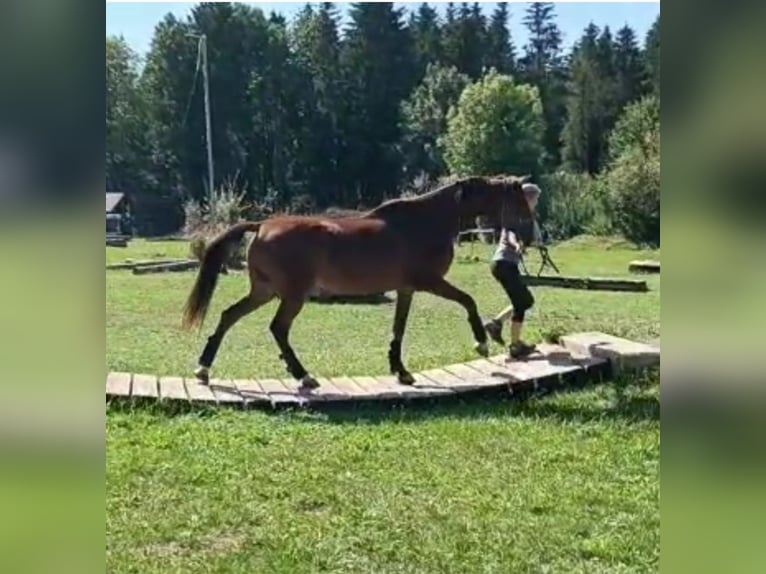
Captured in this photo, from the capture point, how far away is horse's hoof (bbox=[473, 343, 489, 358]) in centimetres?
326

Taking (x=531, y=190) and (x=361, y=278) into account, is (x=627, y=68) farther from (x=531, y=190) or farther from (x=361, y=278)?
(x=361, y=278)

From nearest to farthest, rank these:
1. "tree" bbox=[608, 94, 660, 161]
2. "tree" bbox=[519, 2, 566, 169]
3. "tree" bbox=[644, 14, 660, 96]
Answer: "tree" bbox=[644, 14, 660, 96]
"tree" bbox=[608, 94, 660, 161]
"tree" bbox=[519, 2, 566, 169]

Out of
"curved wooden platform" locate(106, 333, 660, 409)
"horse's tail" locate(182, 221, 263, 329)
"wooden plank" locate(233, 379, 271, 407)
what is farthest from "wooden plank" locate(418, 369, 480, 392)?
"horse's tail" locate(182, 221, 263, 329)

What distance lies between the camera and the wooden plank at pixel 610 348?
3248mm

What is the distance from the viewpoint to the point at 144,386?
315cm

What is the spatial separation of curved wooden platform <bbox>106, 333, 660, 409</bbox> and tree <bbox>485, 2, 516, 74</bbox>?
103cm

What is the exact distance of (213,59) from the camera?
2922mm

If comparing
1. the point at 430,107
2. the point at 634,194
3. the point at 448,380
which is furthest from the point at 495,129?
the point at 448,380

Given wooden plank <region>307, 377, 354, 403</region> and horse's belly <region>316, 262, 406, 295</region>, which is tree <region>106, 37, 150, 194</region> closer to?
horse's belly <region>316, 262, 406, 295</region>

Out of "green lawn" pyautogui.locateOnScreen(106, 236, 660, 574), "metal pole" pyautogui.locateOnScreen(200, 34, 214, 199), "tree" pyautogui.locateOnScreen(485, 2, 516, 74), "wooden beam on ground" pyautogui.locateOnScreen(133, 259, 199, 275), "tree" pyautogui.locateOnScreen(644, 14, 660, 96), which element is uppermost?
"tree" pyautogui.locateOnScreen(485, 2, 516, 74)

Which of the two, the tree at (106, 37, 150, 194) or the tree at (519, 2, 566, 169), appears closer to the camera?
the tree at (106, 37, 150, 194)

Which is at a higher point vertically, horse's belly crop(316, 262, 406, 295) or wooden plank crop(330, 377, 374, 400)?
horse's belly crop(316, 262, 406, 295)

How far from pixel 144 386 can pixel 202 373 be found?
0.20m

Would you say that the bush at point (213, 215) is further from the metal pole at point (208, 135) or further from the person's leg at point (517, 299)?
the person's leg at point (517, 299)
